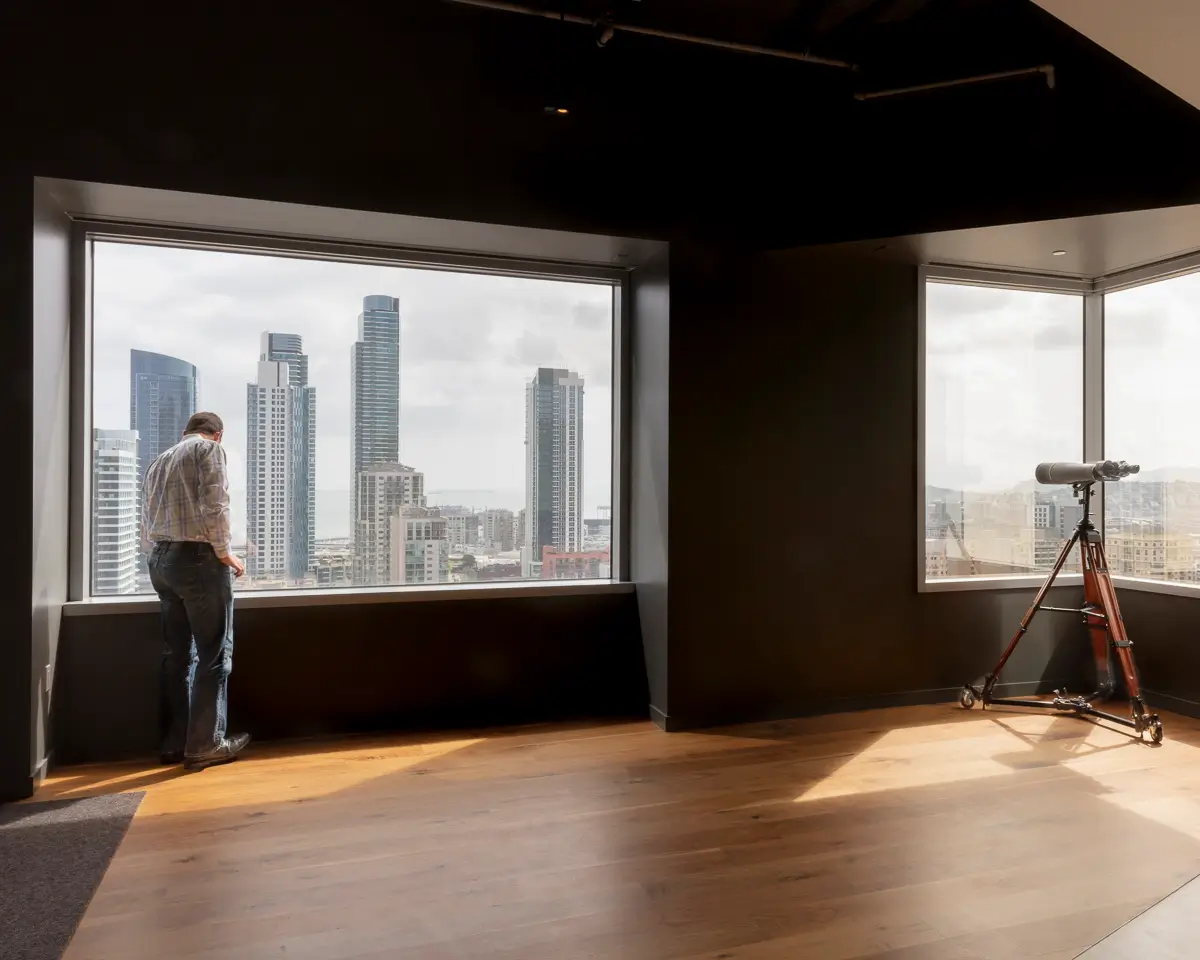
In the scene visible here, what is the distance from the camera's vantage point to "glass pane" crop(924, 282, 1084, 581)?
4.78m

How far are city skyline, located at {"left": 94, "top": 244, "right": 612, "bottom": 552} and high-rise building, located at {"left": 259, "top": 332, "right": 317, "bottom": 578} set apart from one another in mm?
30

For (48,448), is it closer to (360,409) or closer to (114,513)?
(114,513)

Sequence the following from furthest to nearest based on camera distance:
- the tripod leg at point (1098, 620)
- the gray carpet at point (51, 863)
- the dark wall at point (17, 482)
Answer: the tripod leg at point (1098, 620), the dark wall at point (17, 482), the gray carpet at point (51, 863)

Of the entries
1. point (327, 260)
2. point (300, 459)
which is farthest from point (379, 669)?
point (327, 260)

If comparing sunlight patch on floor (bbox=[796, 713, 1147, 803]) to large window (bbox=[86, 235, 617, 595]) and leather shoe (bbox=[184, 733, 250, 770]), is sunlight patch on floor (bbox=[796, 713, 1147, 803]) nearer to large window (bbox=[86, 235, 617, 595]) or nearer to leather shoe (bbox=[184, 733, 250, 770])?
large window (bbox=[86, 235, 617, 595])

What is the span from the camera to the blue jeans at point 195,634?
352cm

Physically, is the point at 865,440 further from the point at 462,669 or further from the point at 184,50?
the point at 184,50

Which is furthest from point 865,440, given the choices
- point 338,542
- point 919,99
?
point 338,542

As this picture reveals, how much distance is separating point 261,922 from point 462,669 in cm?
190

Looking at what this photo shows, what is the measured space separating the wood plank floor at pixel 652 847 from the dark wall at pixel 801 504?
0.43 metres

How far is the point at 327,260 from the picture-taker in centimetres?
410

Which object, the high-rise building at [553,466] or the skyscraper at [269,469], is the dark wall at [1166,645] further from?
the skyscraper at [269,469]

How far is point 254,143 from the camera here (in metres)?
3.43

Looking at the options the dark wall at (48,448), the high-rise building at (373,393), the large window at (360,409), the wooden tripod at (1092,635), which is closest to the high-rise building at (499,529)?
the large window at (360,409)
